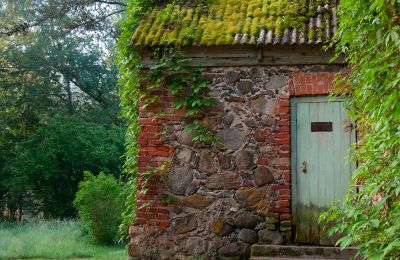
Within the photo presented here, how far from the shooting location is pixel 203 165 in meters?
6.88

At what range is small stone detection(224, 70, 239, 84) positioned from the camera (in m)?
6.89

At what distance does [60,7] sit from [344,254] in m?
10.6

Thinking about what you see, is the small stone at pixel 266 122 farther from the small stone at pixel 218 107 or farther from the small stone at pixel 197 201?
the small stone at pixel 197 201

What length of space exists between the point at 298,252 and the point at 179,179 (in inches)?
75.7

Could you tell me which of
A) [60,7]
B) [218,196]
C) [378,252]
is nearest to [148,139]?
[218,196]

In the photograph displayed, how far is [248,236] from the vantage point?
6664 mm

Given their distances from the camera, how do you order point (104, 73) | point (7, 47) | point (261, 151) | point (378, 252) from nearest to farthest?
1. point (378, 252)
2. point (261, 151)
3. point (7, 47)
4. point (104, 73)

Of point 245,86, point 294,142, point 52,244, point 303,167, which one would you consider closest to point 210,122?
point 245,86

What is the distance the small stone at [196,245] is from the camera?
675 cm

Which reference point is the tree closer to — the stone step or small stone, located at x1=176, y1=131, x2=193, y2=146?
small stone, located at x1=176, y1=131, x2=193, y2=146

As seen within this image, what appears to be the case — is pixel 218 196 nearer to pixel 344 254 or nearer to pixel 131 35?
pixel 344 254

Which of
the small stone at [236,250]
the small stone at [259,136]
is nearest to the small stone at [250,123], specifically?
the small stone at [259,136]

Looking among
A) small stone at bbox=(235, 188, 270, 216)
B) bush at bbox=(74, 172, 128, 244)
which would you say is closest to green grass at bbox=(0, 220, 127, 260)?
bush at bbox=(74, 172, 128, 244)

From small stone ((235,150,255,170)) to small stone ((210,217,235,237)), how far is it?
80cm
